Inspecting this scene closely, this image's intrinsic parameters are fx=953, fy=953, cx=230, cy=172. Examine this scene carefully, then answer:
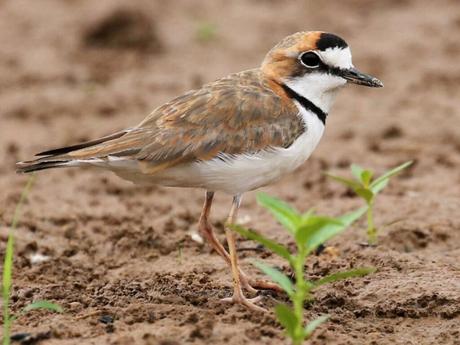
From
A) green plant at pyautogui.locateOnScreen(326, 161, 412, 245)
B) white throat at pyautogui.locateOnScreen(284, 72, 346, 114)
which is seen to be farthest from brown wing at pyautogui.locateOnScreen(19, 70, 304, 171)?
green plant at pyautogui.locateOnScreen(326, 161, 412, 245)

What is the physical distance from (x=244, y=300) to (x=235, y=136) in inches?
34.5

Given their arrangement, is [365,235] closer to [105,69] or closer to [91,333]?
[91,333]

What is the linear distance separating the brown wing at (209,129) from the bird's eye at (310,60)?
268 millimetres

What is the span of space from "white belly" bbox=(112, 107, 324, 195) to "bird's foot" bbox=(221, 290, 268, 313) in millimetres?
586

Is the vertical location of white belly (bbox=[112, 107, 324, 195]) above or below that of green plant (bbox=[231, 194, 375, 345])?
above

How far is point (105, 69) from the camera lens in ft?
32.5

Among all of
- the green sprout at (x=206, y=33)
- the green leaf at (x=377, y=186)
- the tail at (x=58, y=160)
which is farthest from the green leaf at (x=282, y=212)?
the green sprout at (x=206, y=33)

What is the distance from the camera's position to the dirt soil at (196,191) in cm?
473

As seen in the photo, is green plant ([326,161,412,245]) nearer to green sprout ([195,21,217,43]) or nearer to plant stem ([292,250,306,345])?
plant stem ([292,250,306,345])

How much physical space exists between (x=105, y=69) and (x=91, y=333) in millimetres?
5819

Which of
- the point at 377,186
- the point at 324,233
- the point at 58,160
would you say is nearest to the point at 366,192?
the point at 377,186

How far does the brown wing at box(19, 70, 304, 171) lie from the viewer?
4.95 m

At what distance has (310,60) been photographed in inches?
211

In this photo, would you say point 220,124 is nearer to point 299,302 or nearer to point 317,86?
point 317,86
